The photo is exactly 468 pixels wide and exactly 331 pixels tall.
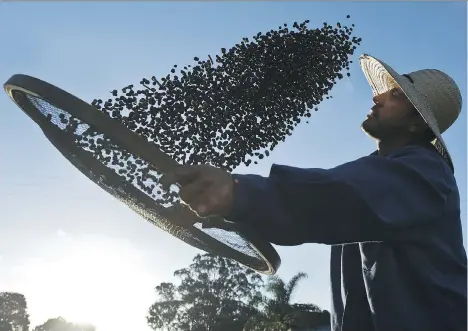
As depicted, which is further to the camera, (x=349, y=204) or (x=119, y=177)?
(x=119, y=177)

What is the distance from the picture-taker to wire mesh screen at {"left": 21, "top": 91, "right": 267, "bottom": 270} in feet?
5.02

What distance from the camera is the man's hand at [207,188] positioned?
3.77ft

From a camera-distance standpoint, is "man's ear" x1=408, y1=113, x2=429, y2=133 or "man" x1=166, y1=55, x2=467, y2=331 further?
"man's ear" x1=408, y1=113, x2=429, y2=133

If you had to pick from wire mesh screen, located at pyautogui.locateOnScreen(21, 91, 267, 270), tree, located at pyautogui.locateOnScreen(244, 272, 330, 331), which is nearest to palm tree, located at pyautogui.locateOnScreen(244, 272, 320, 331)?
tree, located at pyautogui.locateOnScreen(244, 272, 330, 331)

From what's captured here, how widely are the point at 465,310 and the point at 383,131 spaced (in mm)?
606

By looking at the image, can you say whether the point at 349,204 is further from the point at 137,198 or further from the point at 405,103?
the point at 137,198

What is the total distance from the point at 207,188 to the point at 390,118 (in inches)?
32.4

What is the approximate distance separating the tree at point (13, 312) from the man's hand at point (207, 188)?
177ft

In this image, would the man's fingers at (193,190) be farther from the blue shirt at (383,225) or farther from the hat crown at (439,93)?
the hat crown at (439,93)

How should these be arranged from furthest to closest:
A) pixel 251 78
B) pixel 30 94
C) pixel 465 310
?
pixel 251 78, pixel 30 94, pixel 465 310

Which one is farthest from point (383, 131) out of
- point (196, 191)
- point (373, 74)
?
point (196, 191)

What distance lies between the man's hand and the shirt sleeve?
22mm

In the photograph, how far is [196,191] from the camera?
1.16 meters

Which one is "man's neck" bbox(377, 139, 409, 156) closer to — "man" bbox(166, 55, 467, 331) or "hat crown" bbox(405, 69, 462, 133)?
"man" bbox(166, 55, 467, 331)
